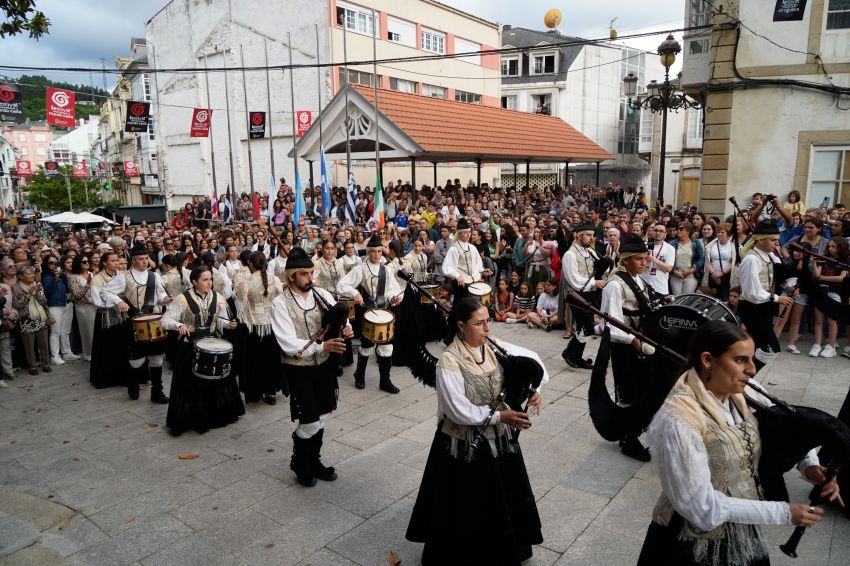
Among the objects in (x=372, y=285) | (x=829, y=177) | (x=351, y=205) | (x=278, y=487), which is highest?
(x=829, y=177)

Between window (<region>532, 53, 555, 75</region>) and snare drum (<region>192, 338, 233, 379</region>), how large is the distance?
38.0 m

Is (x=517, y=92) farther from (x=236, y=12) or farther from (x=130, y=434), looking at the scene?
(x=130, y=434)

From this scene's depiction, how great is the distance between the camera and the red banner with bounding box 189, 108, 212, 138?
2305 centimetres

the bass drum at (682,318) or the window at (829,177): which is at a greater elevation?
the window at (829,177)

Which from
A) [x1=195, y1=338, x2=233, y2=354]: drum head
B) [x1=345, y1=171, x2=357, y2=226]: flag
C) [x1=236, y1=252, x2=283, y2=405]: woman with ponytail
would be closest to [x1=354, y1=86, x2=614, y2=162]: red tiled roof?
[x1=345, y1=171, x2=357, y2=226]: flag

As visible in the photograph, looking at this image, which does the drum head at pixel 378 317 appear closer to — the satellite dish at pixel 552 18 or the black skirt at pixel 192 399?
the black skirt at pixel 192 399

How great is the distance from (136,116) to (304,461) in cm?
1988

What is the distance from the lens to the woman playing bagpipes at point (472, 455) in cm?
364

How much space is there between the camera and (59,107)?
1811cm

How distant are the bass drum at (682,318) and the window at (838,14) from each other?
10.9 m

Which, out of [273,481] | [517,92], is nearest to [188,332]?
[273,481]

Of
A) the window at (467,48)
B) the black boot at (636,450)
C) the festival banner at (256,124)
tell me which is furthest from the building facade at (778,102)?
the window at (467,48)

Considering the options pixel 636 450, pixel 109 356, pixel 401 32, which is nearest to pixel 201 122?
pixel 401 32

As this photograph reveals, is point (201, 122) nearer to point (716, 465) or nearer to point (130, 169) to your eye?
point (716, 465)
